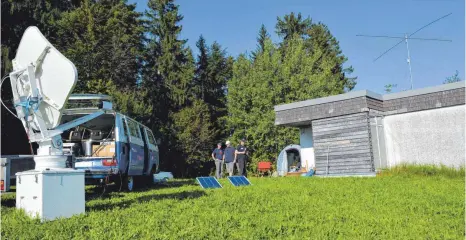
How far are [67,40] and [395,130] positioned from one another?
23653 mm

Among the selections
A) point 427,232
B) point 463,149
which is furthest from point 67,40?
point 427,232

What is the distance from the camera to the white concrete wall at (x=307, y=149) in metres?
20.0

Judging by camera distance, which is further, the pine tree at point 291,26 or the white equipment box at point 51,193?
the pine tree at point 291,26

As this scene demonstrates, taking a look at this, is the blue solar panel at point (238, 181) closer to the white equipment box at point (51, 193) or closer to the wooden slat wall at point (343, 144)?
the white equipment box at point (51, 193)

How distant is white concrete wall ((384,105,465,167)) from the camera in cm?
1543

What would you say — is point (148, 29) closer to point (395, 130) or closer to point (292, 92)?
point (292, 92)

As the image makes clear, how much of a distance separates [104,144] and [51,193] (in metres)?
4.29

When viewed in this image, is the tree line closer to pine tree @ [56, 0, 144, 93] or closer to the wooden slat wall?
pine tree @ [56, 0, 144, 93]

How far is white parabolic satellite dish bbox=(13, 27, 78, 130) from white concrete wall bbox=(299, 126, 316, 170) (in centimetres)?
1505

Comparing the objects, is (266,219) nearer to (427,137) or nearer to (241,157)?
(241,157)

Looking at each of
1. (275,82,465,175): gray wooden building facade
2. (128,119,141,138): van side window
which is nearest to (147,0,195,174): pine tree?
(275,82,465,175): gray wooden building facade

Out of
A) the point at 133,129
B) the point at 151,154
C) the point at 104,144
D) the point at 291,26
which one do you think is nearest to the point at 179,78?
the point at 291,26

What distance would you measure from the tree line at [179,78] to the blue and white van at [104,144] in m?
15.4

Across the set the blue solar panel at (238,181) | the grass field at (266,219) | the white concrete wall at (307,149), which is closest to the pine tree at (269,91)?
the white concrete wall at (307,149)
